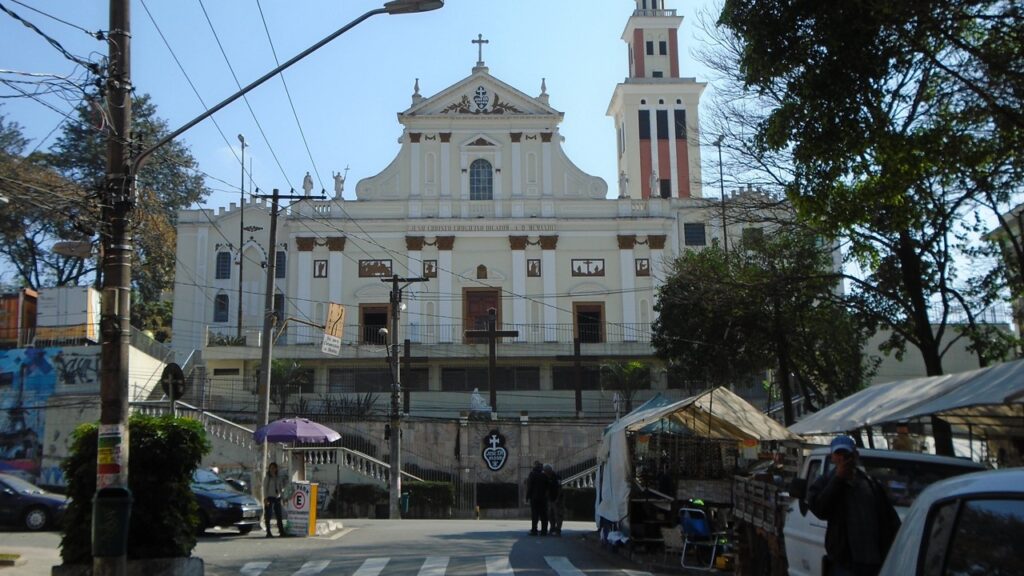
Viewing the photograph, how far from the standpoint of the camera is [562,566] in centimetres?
1479

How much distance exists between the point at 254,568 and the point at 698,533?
6.62 metres

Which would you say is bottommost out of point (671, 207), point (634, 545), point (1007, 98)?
point (634, 545)

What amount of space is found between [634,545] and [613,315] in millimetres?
32742

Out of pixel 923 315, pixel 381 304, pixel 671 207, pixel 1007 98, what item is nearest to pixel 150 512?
pixel 1007 98

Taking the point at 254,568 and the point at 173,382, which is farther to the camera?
the point at 173,382

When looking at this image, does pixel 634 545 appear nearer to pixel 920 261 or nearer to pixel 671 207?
pixel 920 261

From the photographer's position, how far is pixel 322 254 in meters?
49.7

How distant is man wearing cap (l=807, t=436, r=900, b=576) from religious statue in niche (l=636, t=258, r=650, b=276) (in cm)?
4239

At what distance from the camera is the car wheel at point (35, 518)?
20.9 m

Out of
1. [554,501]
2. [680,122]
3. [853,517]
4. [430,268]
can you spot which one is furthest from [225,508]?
[680,122]

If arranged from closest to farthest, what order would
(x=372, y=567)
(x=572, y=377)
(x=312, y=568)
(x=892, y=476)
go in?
(x=892, y=476)
(x=372, y=567)
(x=312, y=568)
(x=572, y=377)

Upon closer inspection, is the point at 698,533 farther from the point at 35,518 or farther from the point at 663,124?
the point at 663,124

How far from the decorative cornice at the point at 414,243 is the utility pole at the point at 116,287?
37214 millimetres

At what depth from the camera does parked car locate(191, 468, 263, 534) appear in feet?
66.1
